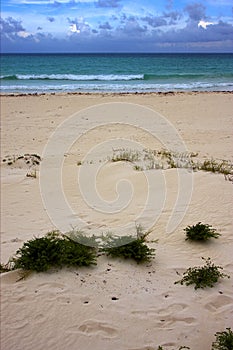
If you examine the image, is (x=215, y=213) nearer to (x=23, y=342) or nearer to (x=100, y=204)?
(x=100, y=204)

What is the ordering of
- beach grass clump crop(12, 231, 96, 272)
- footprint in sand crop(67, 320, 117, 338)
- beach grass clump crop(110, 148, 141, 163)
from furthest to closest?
beach grass clump crop(110, 148, 141, 163), beach grass clump crop(12, 231, 96, 272), footprint in sand crop(67, 320, 117, 338)

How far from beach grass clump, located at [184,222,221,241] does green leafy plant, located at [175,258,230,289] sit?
65 cm

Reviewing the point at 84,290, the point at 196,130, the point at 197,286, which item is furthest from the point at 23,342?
the point at 196,130

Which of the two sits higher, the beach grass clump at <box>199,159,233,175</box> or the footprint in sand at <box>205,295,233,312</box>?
the beach grass clump at <box>199,159,233,175</box>

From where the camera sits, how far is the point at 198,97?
66.4 ft

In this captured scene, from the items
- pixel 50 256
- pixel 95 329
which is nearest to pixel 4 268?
pixel 50 256

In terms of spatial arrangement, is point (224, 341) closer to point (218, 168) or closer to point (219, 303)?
point (219, 303)

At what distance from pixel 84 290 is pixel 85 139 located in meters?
7.63

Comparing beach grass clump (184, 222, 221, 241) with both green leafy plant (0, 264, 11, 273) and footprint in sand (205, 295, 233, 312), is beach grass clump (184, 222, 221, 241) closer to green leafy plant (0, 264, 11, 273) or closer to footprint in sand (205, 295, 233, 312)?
footprint in sand (205, 295, 233, 312)

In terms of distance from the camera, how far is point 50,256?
13.7 ft

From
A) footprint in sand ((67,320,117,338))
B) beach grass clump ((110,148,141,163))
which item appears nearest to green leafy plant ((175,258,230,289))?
footprint in sand ((67,320,117,338))

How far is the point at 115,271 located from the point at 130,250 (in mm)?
329

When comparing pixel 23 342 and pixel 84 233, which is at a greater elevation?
pixel 84 233

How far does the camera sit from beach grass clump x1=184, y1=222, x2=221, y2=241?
490 centimetres
